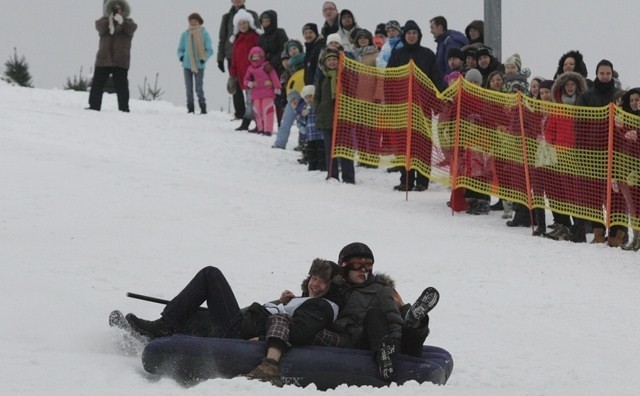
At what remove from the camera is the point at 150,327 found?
29.1 feet

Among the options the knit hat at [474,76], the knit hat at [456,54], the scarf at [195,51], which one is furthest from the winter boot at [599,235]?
the scarf at [195,51]

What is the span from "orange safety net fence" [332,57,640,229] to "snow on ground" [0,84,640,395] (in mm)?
479

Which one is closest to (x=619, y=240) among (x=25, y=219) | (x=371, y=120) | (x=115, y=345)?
(x=371, y=120)

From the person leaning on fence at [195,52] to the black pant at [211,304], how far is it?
15273 mm

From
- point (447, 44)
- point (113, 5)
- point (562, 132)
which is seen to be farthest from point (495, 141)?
point (113, 5)

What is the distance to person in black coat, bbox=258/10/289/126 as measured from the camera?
22078mm

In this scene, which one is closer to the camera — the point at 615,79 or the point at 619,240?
the point at 619,240

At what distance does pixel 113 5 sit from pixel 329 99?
6.39 meters

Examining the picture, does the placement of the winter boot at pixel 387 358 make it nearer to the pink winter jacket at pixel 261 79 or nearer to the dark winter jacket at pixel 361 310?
the dark winter jacket at pixel 361 310

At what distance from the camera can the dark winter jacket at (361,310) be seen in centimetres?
852

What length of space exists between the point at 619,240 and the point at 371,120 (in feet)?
13.8

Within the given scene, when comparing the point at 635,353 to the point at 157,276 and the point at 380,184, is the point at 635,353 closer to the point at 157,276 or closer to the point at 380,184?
the point at 157,276

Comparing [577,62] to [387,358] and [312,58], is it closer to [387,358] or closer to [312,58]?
[312,58]

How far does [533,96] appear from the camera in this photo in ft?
53.0
